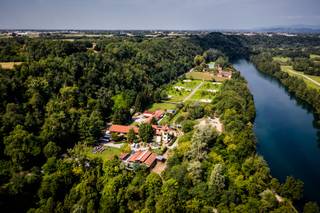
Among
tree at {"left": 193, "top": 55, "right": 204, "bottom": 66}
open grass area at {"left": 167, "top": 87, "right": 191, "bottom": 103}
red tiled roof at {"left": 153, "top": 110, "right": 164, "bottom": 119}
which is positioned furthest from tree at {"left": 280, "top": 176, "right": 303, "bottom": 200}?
tree at {"left": 193, "top": 55, "right": 204, "bottom": 66}

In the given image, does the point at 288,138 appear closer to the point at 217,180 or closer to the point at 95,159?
the point at 217,180

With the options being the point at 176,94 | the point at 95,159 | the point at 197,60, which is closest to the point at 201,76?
the point at 197,60

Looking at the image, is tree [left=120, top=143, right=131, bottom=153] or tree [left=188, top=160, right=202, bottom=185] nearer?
tree [left=188, top=160, right=202, bottom=185]

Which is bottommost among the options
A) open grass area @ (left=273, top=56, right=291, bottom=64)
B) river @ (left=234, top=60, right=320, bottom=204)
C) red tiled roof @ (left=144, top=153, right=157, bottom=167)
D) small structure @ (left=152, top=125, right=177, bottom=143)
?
river @ (left=234, top=60, right=320, bottom=204)

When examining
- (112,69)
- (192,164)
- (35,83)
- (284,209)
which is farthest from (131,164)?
(112,69)

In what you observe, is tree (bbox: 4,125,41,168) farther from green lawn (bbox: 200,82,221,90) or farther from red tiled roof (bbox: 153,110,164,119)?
green lawn (bbox: 200,82,221,90)

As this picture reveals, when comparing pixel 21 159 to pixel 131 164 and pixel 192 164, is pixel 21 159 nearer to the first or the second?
pixel 131 164
